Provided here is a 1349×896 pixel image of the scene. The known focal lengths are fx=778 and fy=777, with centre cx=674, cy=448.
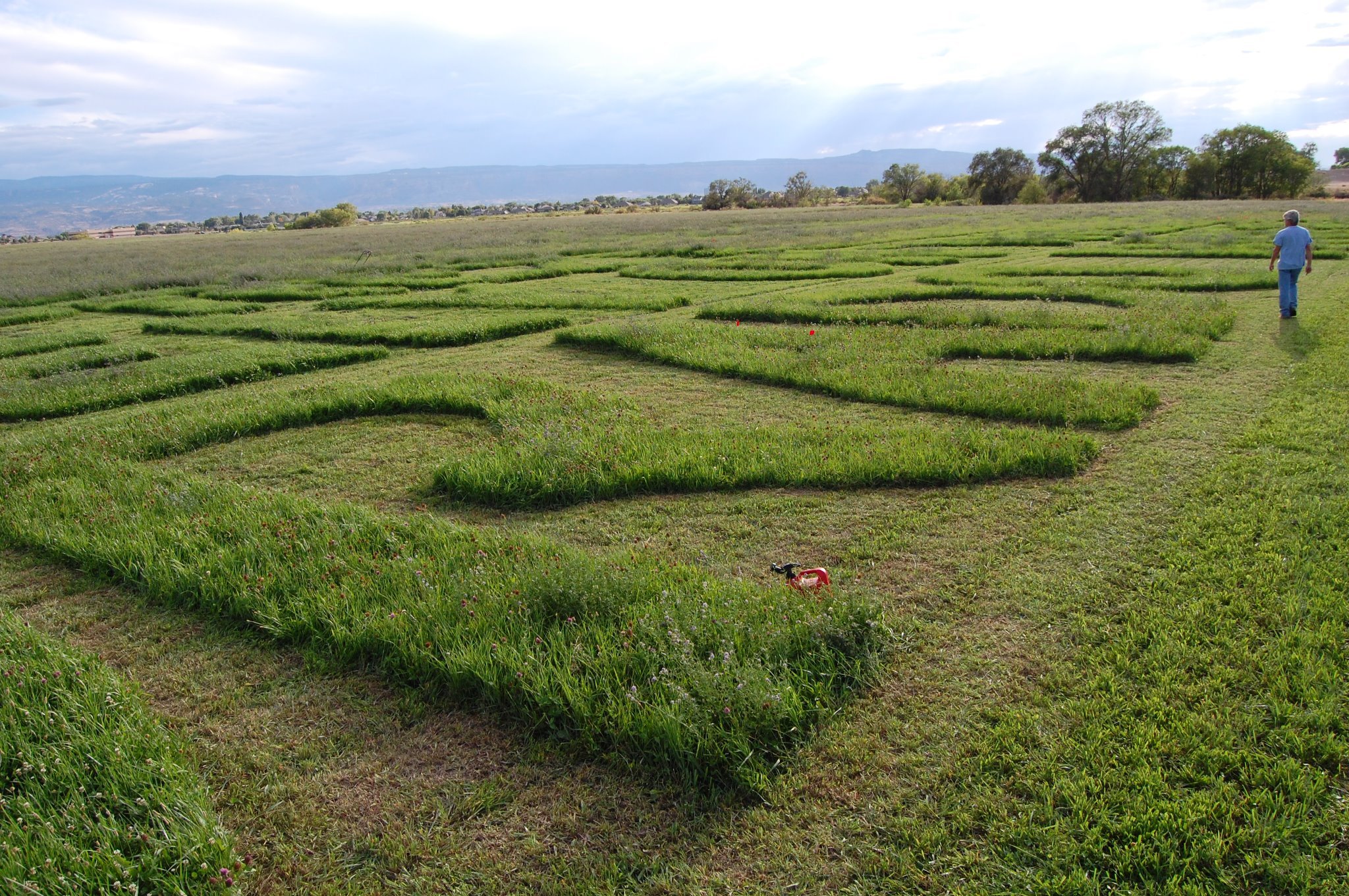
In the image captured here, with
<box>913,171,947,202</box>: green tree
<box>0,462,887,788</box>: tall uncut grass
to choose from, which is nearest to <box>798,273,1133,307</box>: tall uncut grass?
<box>0,462,887,788</box>: tall uncut grass

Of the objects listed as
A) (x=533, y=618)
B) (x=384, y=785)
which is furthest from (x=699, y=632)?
(x=384, y=785)

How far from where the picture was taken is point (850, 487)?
6.83 meters

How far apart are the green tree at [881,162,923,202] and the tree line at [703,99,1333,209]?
145mm

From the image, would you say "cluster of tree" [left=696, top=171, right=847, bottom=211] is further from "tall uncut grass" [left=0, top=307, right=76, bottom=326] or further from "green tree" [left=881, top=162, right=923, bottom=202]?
"tall uncut grass" [left=0, top=307, right=76, bottom=326]

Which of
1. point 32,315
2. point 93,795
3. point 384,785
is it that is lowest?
point 384,785

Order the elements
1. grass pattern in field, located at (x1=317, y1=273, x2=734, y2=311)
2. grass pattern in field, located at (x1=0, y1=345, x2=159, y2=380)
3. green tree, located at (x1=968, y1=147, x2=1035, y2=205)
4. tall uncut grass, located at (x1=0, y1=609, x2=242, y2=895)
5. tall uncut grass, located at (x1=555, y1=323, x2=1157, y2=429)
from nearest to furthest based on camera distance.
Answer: tall uncut grass, located at (x1=0, y1=609, x2=242, y2=895) < tall uncut grass, located at (x1=555, y1=323, x2=1157, y2=429) < grass pattern in field, located at (x1=0, y1=345, x2=159, y2=380) < grass pattern in field, located at (x1=317, y1=273, x2=734, y2=311) < green tree, located at (x1=968, y1=147, x2=1035, y2=205)

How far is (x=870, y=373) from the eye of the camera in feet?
34.4

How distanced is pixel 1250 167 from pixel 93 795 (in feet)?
325

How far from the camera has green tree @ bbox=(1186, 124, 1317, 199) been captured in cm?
7506

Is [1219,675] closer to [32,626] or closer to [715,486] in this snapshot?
[715,486]

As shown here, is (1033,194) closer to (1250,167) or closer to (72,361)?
(1250,167)

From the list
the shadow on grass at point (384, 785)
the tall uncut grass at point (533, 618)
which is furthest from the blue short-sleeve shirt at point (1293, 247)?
the shadow on grass at point (384, 785)

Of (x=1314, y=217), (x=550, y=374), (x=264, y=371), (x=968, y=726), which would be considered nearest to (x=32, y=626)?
(x=968, y=726)

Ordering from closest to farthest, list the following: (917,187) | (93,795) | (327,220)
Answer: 1. (93,795)
2. (327,220)
3. (917,187)
